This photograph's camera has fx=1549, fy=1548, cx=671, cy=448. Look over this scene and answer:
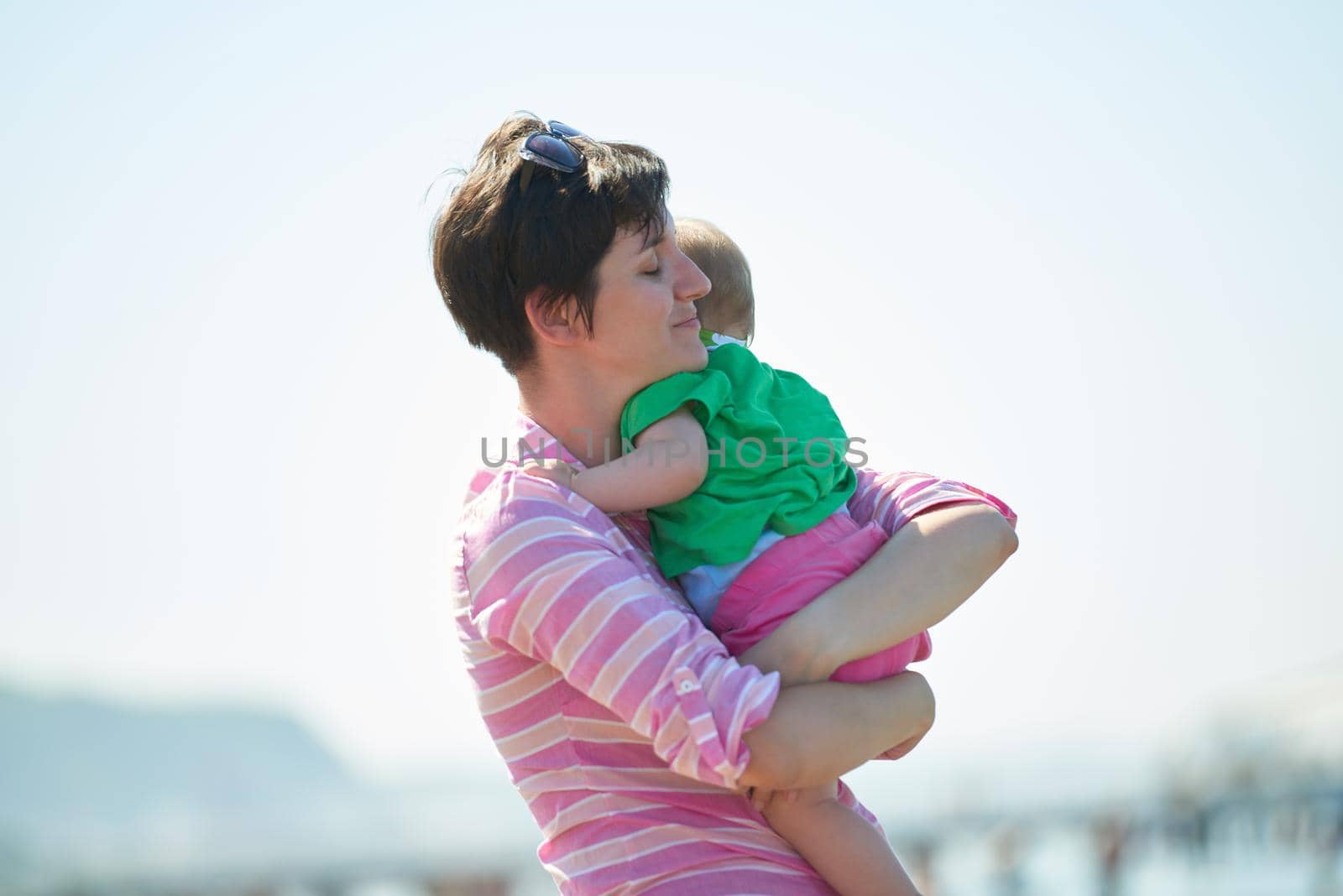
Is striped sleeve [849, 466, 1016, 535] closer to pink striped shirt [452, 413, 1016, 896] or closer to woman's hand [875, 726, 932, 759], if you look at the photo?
pink striped shirt [452, 413, 1016, 896]

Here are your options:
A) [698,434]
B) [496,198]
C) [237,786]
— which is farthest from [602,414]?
[237,786]

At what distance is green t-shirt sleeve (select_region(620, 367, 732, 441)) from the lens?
2.54 meters

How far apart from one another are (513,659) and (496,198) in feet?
2.46

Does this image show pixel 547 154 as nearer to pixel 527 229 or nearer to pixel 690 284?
pixel 527 229

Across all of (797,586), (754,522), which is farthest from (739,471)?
(797,586)

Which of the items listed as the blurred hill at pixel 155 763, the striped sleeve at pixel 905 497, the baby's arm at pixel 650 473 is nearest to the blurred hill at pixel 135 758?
the blurred hill at pixel 155 763

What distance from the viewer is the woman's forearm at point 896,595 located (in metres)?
2.29

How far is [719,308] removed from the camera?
3.35 meters

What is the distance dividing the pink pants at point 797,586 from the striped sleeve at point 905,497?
0.27ft

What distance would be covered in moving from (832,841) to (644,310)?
894 mm

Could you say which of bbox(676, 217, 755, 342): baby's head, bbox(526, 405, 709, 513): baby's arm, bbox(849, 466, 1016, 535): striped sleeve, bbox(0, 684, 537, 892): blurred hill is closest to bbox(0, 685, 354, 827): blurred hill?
bbox(0, 684, 537, 892): blurred hill

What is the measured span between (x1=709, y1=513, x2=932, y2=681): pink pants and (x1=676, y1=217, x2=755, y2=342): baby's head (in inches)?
35.8

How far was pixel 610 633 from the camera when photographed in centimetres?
222

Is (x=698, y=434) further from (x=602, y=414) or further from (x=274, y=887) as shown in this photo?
(x=274, y=887)
